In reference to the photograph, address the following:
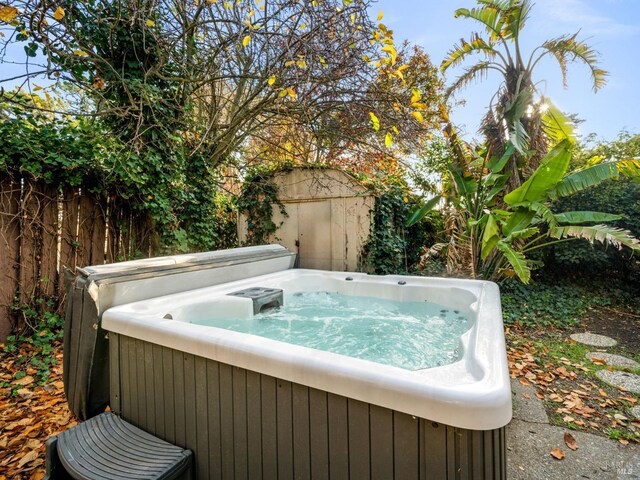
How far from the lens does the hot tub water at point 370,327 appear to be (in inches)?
85.0

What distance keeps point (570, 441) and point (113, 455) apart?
7.97 ft

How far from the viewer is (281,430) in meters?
1.15

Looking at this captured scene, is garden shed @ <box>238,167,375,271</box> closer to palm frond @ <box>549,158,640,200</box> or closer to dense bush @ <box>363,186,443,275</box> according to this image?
dense bush @ <box>363,186,443,275</box>

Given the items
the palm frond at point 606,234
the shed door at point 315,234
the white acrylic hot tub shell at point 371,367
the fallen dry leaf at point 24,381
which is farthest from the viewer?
the shed door at point 315,234

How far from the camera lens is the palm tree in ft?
14.2

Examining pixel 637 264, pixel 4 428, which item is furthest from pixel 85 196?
pixel 637 264

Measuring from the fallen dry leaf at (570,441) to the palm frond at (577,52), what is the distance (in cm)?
512

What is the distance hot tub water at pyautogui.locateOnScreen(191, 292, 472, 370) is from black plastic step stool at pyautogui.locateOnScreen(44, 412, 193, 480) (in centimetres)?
90

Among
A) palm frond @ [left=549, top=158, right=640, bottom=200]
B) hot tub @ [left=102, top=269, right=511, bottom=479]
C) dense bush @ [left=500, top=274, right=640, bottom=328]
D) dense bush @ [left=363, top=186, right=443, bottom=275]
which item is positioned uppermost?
palm frond @ [left=549, top=158, right=640, bottom=200]

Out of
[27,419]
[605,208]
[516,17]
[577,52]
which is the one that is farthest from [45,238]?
[605,208]

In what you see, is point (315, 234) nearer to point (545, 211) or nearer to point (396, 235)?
point (396, 235)

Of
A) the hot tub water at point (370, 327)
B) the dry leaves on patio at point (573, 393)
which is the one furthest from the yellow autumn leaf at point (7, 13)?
the dry leaves on patio at point (573, 393)

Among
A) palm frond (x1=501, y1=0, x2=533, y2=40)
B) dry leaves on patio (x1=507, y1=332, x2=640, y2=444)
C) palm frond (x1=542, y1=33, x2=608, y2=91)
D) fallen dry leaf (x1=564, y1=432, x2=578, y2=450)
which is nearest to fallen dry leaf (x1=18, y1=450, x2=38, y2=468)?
fallen dry leaf (x1=564, y1=432, x2=578, y2=450)

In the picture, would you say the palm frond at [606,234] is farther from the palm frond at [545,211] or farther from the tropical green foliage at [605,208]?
the tropical green foliage at [605,208]
